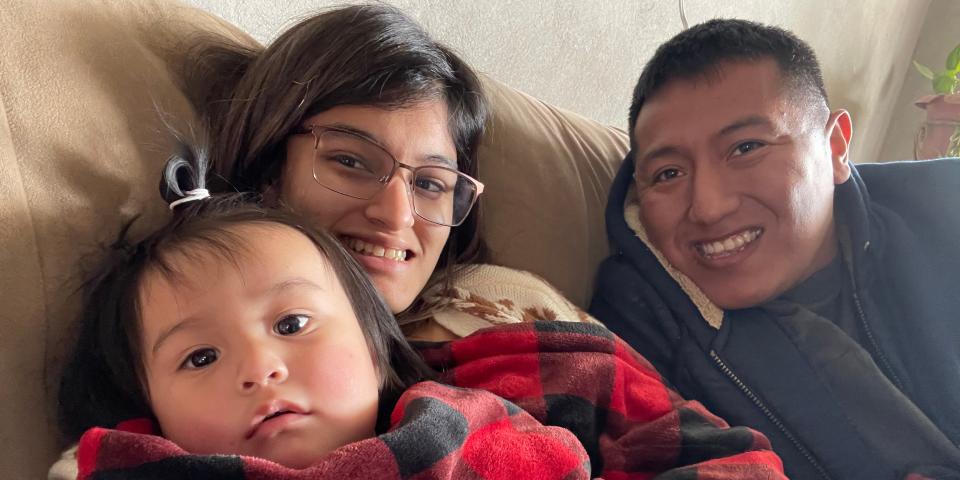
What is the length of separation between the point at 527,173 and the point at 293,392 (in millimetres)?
725

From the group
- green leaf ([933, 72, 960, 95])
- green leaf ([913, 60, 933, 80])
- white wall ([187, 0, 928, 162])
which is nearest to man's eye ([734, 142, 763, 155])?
Result: white wall ([187, 0, 928, 162])

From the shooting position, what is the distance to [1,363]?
2.18ft

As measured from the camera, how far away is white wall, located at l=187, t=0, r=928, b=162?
1.58 metres

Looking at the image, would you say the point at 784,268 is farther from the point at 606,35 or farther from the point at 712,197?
the point at 606,35

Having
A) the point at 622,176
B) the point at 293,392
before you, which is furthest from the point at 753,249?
the point at 293,392

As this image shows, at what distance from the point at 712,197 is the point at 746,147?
0.37ft

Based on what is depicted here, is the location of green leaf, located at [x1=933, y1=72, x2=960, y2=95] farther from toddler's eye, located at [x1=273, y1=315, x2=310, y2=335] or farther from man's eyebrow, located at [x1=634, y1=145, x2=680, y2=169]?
toddler's eye, located at [x1=273, y1=315, x2=310, y2=335]


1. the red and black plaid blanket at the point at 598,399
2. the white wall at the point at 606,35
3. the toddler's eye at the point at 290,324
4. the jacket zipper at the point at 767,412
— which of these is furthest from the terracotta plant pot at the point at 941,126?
the toddler's eye at the point at 290,324

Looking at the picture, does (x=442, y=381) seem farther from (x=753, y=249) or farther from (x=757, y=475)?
(x=753, y=249)

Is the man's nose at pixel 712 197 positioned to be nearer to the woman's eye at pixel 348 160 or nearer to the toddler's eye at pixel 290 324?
the woman's eye at pixel 348 160

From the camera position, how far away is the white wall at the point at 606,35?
Answer: 158cm

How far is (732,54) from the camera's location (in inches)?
48.8

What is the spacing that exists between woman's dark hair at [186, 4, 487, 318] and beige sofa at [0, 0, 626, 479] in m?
0.05

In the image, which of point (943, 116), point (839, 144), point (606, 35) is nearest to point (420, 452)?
point (839, 144)
